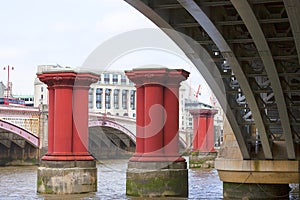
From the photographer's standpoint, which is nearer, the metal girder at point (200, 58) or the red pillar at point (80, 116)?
the metal girder at point (200, 58)

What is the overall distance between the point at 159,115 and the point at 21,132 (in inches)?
912

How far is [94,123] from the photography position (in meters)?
46.9

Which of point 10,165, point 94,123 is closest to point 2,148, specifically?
point 10,165

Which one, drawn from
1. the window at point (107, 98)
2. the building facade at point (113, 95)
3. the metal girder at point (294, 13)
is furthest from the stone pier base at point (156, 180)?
the window at point (107, 98)

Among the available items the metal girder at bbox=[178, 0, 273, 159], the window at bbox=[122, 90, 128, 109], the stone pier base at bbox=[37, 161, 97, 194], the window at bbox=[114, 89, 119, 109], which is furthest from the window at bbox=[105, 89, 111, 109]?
the metal girder at bbox=[178, 0, 273, 159]

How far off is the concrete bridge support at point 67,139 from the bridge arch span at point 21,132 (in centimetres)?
1957

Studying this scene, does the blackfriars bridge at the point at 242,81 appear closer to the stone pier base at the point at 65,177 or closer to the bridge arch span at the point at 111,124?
the stone pier base at the point at 65,177

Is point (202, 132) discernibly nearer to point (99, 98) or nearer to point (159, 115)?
point (99, 98)

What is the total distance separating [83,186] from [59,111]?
2478 mm

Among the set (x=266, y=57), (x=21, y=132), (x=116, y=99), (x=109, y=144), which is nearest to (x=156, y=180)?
(x=266, y=57)

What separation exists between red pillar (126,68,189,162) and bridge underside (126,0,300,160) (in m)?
2.27

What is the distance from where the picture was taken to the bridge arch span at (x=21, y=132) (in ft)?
132

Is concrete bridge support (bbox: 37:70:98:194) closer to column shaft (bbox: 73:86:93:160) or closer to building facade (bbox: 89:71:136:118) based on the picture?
column shaft (bbox: 73:86:93:160)

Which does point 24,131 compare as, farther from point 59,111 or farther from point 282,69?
point 282,69
